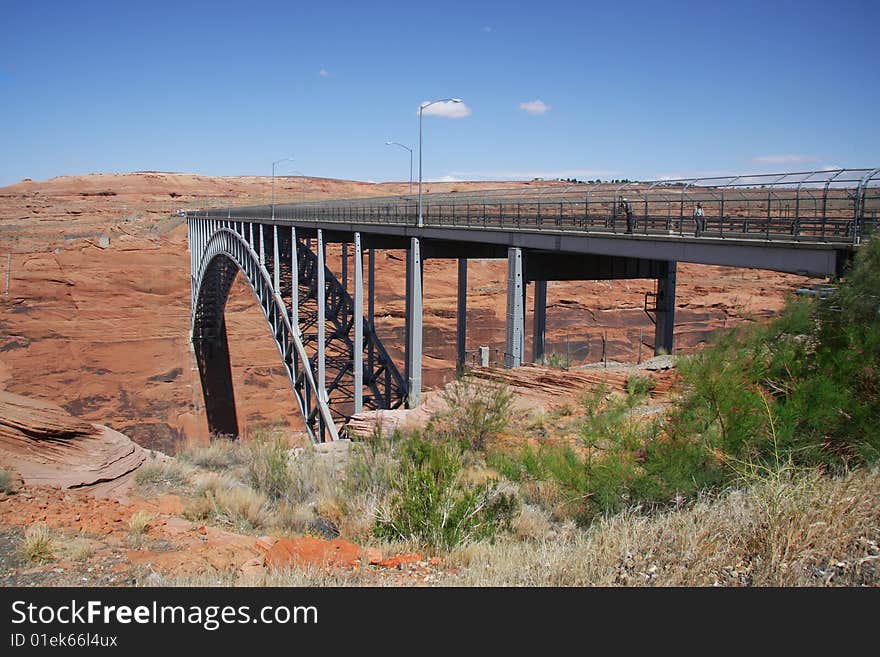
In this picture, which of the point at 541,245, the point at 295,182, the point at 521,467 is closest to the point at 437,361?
the point at 541,245

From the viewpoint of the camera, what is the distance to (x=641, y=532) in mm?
6152

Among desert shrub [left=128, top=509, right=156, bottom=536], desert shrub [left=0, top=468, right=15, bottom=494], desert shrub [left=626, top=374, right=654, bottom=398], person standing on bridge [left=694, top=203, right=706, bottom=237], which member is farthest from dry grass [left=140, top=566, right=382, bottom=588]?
person standing on bridge [left=694, top=203, right=706, bottom=237]

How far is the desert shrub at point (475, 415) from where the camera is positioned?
11.8 m

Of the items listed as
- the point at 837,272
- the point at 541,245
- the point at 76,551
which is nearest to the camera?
the point at 76,551

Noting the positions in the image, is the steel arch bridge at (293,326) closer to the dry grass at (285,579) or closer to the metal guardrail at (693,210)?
the metal guardrail at (693,210)

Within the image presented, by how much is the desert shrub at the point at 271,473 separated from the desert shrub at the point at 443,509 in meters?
2.99

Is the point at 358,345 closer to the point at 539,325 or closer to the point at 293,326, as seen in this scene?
the point at 293,326

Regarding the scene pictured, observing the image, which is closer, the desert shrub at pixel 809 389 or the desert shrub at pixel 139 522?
the desert shrub at pixel 809 389

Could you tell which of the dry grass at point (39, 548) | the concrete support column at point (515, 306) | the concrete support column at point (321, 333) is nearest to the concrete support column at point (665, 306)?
the concrete support column at point (515, 306)

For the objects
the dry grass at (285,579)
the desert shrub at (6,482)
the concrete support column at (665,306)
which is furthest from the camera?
the concrete support column at (665,306)

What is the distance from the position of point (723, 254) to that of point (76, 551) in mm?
8796

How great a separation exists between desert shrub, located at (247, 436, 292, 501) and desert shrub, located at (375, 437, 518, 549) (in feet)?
9.81

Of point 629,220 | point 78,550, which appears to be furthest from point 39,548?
point 629,220
